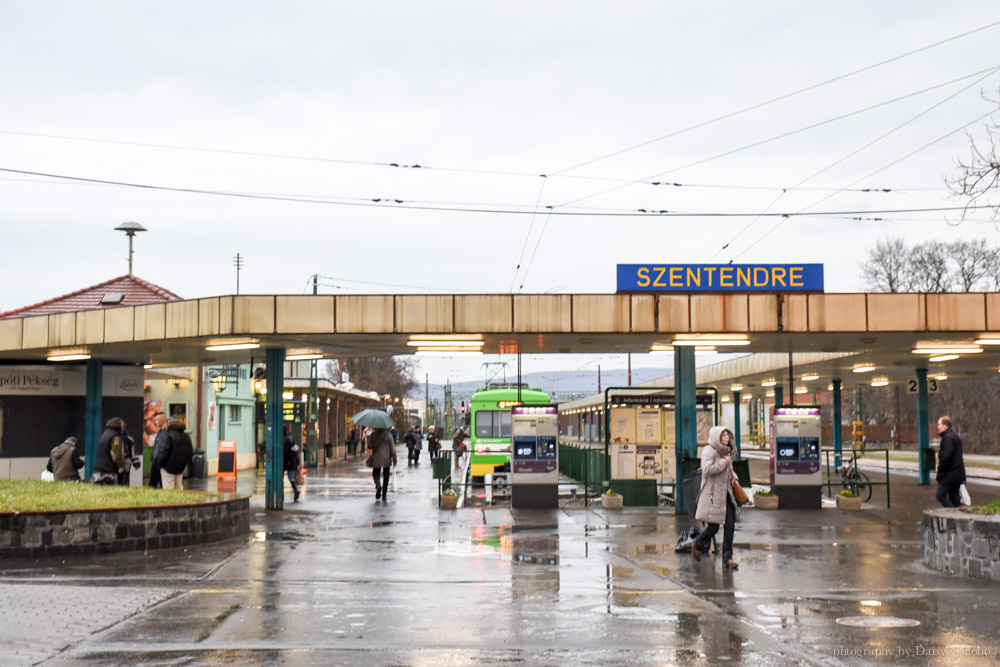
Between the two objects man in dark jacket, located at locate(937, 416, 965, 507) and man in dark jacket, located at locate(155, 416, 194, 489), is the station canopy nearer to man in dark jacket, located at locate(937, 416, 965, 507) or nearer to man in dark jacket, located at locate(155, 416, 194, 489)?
man in dark jacket, located at locate(155, 416, 194, 489)

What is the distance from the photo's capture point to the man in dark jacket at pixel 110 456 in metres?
18.9

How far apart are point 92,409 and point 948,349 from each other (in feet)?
65.0

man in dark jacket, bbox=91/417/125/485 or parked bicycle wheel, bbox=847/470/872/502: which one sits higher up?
man in dark jacket, bbox=91/417/125/485

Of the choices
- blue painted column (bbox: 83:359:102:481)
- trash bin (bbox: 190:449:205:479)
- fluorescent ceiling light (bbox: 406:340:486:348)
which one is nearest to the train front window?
trash bin (bbox: 190:449:205:479)

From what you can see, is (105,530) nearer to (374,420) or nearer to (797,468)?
(374,420)

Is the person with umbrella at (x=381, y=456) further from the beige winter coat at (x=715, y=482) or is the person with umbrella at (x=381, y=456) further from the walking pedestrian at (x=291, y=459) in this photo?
the beige winter coat at (x=715, y=482)

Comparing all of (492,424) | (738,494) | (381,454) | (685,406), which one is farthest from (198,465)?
(738,494)

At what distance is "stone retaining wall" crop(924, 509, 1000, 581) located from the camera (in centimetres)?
1195

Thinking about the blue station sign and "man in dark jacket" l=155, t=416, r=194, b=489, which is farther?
the blue station sign

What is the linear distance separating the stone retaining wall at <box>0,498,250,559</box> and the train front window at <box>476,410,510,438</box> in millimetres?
19973


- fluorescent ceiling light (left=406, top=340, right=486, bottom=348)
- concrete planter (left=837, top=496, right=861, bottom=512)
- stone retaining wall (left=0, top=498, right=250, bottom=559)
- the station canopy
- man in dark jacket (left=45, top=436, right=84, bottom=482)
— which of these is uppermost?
the station canopy

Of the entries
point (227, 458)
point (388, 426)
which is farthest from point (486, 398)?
point (227, 458)

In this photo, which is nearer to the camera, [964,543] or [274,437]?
[964,543]

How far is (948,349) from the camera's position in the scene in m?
23.7
